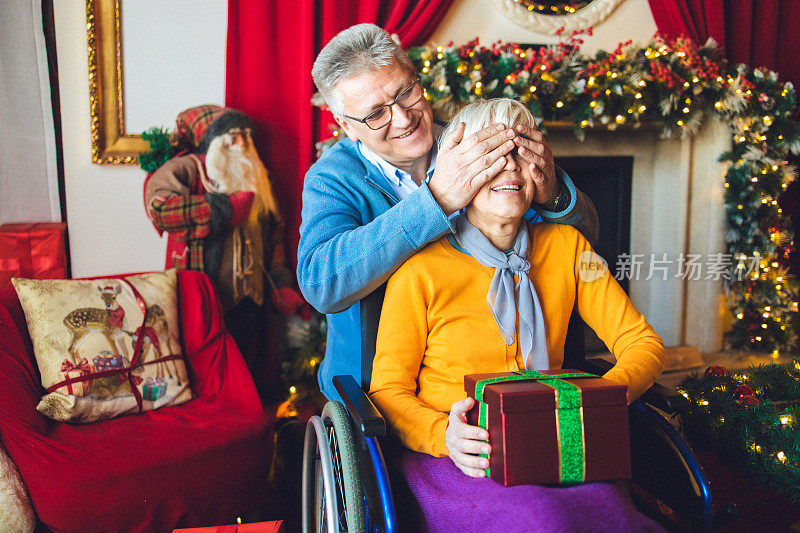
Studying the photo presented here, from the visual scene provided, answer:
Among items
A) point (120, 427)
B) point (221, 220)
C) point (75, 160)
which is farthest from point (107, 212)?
point (120, 427)

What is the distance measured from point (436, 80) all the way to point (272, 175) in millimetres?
1014

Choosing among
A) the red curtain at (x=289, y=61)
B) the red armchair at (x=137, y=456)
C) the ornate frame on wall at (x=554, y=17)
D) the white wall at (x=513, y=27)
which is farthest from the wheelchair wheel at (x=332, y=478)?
the ornate frame on wall at (x=554, y=17)

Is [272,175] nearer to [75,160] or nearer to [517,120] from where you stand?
[75,160]

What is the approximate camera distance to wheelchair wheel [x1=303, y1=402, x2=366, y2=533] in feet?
3.62

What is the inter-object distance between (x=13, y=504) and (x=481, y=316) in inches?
60.3

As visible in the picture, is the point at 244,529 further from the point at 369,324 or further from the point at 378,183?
the point at 378,183

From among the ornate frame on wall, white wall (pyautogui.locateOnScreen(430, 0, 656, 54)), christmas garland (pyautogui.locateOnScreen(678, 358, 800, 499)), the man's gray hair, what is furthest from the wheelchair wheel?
the ornate frame on wall

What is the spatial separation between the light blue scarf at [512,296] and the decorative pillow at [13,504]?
1556mm

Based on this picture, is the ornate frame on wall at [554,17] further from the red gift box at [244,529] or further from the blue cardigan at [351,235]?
the red gift box at [244,529]

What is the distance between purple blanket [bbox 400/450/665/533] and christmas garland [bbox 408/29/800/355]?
218 cm

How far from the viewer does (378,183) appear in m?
1.53

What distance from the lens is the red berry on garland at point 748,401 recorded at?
7.54ft

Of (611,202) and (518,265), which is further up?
Result: (611,202)

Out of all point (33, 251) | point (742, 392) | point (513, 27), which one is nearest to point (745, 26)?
point (513, 27)
